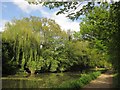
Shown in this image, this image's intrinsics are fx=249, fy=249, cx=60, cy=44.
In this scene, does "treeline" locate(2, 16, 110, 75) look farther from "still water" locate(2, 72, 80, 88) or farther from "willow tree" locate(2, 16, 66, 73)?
"still water" locate(2, 72, 80, 88)

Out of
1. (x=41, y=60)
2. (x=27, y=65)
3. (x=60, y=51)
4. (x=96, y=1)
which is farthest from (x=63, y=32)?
(x=96, y=1)

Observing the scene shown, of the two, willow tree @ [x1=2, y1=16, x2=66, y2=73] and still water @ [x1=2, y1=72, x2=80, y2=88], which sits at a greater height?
willow tree @ [x1=2, y1=16, x2=66, y2=73]

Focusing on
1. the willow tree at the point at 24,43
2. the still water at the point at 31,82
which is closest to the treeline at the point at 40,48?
the willow tree at the point at 24,43

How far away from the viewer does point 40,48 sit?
94.1 feet

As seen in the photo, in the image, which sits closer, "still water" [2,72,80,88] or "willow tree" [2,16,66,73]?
"still water" [2,72,80,88]

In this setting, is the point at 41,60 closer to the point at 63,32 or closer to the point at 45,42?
the point at 45,42

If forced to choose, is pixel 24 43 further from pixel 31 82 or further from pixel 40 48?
pixel 31 82

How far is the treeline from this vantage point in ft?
81.6

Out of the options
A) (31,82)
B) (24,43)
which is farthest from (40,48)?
(31,82)

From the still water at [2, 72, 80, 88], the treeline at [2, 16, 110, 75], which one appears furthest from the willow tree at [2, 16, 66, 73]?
the still water at [2, 72, 80, 88]

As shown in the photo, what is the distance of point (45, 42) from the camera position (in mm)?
30688

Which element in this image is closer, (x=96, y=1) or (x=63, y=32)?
(x=96, y=1)

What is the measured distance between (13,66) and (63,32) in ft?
29.3

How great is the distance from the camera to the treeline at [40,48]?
81.6ft
